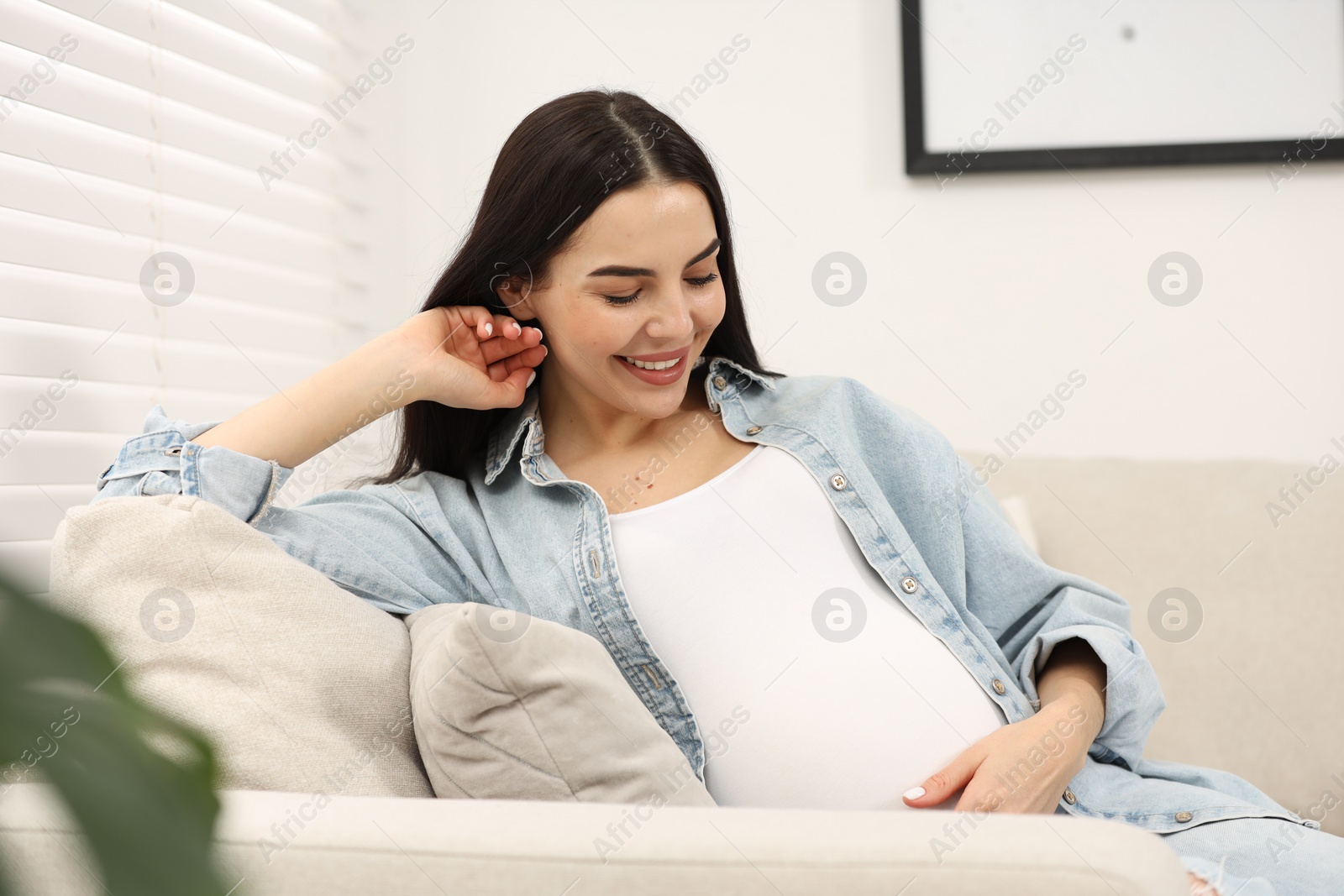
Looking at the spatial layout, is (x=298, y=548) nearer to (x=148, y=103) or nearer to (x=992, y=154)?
(x=148, y=103)

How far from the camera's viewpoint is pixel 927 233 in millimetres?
2115

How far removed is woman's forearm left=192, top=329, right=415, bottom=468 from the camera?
3.83 feet

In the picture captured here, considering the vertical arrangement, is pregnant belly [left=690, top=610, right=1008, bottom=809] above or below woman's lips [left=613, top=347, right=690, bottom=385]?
below

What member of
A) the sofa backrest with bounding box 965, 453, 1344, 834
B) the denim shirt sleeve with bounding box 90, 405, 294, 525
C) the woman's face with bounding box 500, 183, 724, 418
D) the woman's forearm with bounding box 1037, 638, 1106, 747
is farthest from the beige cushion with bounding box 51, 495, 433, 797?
the sofa backrest with bounding box 965, 453, 1344, 834

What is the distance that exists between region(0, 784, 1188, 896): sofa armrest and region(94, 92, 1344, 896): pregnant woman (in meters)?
0.41

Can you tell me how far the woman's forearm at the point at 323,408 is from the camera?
1.17 meters

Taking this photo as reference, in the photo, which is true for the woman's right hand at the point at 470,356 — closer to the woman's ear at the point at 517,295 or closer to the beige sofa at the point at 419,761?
the woman's ear at the point at 517,295

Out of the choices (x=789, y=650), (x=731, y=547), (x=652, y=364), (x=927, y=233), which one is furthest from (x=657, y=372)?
(x=927, y=233)

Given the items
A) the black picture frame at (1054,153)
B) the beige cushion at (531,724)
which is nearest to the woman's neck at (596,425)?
the beige cushion at (531,724)

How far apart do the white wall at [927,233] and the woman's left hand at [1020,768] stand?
43.1 inches

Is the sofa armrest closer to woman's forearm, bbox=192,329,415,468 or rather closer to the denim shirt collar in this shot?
woman's forearm, bbox=192,329,415,468

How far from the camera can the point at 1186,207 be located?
79.7 inches

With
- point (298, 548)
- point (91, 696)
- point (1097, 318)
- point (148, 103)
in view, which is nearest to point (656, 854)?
point (91, 696)

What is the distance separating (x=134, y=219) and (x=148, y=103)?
209 millimetres
